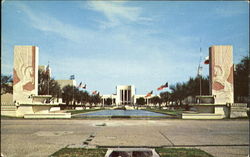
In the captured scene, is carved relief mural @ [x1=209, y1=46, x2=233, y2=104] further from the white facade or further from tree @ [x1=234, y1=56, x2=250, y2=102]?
the white facade

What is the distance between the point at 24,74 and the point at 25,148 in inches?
788

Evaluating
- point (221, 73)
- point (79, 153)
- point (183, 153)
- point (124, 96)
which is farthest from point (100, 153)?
point (124, 96)

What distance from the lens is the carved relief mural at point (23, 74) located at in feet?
89.2

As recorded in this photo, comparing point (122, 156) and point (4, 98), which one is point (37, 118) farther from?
point (4, 98)

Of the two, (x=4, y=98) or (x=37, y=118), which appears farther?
(x=4, y=98)

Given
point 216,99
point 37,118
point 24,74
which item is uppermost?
point 24,74

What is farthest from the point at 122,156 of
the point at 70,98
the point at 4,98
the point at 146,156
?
the point at 4,98

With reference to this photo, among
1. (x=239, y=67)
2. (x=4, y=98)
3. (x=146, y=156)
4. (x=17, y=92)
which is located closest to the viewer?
(x=146, y=156)

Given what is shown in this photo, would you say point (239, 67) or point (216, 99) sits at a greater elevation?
point (239, 67)

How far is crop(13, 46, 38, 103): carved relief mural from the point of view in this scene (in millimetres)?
27203

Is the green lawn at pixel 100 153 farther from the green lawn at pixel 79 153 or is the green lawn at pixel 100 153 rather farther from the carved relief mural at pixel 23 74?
the carved relief mural at pixel 23 74

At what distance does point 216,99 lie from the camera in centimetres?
2633

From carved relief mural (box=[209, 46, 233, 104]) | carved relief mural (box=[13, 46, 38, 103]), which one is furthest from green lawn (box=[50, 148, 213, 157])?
carved relief mural (box=[13, 46, 38, 103])

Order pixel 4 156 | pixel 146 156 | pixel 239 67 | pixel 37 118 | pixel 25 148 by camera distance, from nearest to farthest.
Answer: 1. pixel 146 156
2. pixel 4 156
3. pixel 25 148
4. pixel 37 118
5. pixel 239 67
